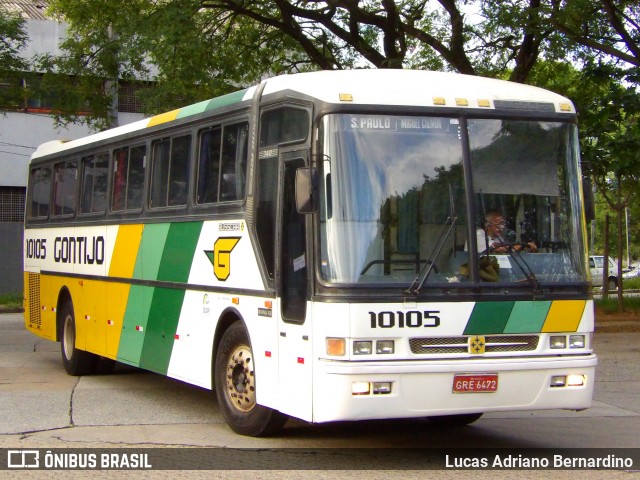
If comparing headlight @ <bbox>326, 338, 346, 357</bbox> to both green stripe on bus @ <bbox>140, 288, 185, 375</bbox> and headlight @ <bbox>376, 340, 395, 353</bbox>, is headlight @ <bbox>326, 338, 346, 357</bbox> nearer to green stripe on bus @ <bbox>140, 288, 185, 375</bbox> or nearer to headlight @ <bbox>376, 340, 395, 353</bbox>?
headlight @ <bbox>376, 340, 395, 353</bbox>

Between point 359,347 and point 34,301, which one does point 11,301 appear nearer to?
point 34,301

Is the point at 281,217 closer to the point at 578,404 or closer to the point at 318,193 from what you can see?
the point at 318,193

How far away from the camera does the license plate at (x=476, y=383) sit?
7.80 meters

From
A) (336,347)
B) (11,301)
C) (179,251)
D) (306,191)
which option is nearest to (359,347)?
(336,347)

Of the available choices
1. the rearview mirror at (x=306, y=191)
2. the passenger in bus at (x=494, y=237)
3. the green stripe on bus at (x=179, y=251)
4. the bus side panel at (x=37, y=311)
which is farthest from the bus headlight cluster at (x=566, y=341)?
the bus side panel at (x=37, y=311)

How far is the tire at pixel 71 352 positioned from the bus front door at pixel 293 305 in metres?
6.23

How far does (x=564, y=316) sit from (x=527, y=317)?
0.35 m

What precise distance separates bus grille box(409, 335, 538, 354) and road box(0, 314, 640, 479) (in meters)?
0.95

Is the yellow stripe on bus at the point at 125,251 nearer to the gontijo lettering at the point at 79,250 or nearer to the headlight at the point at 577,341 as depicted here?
the gontijo lettering at the point at 79,250

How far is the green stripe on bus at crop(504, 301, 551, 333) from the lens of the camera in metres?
8.04

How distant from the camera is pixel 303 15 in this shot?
2289cm

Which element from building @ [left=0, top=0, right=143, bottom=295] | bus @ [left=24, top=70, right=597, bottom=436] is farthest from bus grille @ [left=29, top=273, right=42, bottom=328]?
building @ [left=0, top=0, right=143, bottom=295]

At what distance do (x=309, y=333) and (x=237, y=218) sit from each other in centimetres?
176

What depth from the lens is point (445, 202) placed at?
26.3 feet
